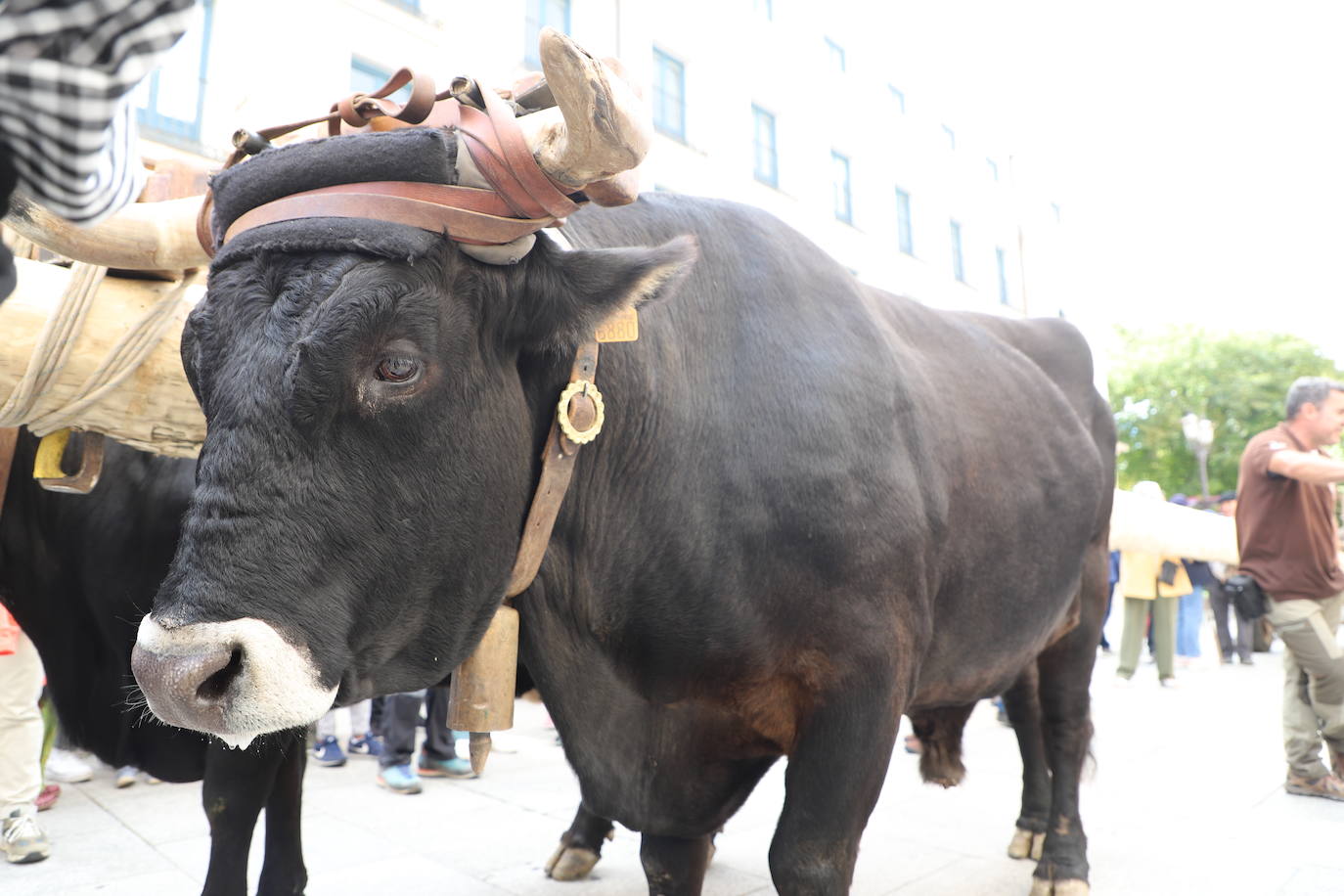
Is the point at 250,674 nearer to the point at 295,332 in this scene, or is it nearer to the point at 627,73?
the point at 295,332

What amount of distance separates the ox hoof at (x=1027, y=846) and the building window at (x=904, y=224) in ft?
67.4

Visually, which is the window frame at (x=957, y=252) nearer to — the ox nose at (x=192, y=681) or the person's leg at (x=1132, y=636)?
the person's leg at (x=1132, y=636)

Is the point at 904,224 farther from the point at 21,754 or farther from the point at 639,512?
the point at 639,512

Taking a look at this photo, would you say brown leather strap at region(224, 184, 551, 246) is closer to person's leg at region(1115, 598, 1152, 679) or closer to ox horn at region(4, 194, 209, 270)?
ox horn at region(4, 194, 209, 270)

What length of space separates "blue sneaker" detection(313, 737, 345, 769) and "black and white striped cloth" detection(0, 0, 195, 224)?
5312 mm

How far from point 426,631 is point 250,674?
35 cm

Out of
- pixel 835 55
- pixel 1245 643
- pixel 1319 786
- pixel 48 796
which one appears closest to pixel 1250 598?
pixel 1319 786

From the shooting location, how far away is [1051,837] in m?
3.61

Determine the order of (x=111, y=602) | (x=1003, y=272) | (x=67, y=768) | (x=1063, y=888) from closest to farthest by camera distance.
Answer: (x=111, y=602) → (x=1063, y=888) → (x=67, y=768) → (x=1003, y=272)

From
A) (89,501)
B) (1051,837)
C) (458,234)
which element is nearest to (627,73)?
(458,234)

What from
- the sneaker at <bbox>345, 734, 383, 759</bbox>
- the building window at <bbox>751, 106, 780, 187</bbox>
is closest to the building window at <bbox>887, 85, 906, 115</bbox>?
the building window at <bbox>751, 106, 780, 187</bbox>

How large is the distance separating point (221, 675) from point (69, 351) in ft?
3.49

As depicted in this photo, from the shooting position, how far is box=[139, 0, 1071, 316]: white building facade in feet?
36.9

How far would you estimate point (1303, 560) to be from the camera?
5434 millimetres
